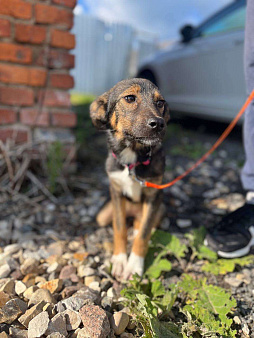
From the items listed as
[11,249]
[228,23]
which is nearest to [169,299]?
[11,249]

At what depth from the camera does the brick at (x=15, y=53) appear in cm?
300

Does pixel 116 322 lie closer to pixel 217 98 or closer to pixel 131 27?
pixel 217 98

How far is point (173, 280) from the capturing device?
6.82 ft

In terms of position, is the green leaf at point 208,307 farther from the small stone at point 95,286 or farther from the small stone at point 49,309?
the small stone at point 49,309

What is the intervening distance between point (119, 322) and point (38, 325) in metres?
0.41

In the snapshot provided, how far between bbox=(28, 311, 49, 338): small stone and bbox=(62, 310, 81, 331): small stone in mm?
110

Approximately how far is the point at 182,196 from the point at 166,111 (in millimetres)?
1436

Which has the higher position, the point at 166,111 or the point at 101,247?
the point at 166,111

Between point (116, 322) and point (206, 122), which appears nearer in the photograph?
point (116, 322)

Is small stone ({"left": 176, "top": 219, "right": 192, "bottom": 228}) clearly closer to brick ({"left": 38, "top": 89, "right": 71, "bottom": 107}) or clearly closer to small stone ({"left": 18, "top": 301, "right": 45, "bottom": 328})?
small stone ({"left": 18, "top": 301, "right": 45, "bottom": 328})

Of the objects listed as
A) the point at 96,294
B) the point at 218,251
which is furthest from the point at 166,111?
the point at 96,294

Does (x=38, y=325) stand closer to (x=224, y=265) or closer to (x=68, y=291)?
(x=68, y=291)

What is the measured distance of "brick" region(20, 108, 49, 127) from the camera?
10.8ft

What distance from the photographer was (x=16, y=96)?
10.4 feet
